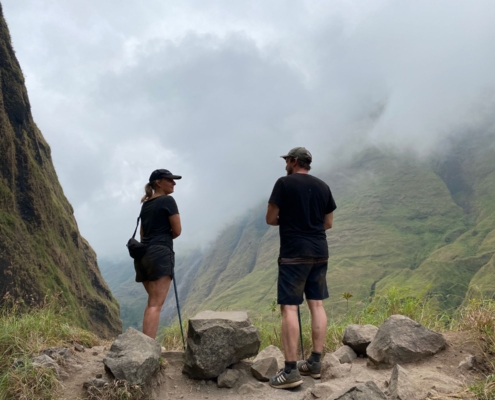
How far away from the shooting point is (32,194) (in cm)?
4772

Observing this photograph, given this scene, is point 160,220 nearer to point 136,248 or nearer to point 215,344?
point 136,248

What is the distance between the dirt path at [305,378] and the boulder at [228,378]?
62 millimetres

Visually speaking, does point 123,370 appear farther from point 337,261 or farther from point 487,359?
point 337,261

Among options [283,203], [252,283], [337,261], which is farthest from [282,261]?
[252,283]

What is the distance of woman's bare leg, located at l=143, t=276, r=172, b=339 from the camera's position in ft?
21.2

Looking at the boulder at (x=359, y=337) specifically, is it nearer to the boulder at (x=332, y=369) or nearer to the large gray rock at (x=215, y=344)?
the boulder at (x=332, y=369)

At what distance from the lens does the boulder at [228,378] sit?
599 cm

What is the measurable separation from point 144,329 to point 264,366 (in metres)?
1.99

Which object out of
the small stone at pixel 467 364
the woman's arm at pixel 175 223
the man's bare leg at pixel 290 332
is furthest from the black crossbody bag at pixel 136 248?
the small stone at pixel 467 364

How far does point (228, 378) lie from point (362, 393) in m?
2.64

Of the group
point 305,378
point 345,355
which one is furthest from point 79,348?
point 345,355

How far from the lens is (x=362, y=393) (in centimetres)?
392

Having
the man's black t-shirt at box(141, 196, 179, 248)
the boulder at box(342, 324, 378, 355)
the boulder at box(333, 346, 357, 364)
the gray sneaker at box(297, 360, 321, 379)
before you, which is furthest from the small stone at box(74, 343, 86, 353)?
the boulder at box(342, 324, 378, 355)

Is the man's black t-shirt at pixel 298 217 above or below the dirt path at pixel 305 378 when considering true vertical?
above
